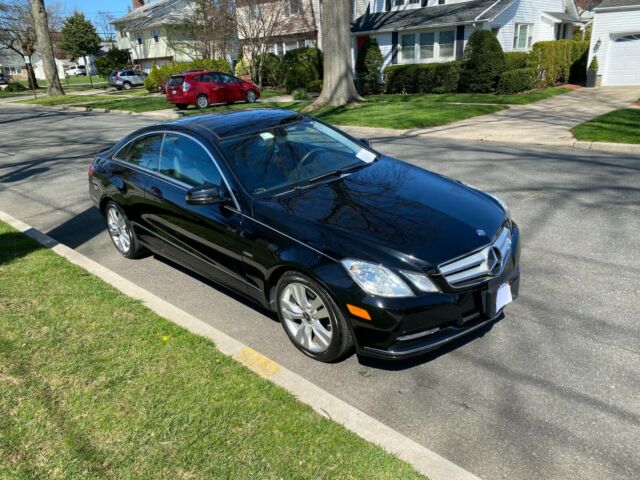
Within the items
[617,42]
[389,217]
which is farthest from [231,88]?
[389,217]

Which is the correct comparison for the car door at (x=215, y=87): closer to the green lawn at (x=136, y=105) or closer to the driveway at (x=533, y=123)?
the green lawn at (x=136, y=105)

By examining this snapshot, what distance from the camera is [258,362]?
353cm

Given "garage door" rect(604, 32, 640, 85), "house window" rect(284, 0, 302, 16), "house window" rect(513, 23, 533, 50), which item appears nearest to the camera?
"garage door" rect(604, 32, 640, 85)

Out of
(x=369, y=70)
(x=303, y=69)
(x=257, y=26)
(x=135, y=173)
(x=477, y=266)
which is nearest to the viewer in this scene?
(x=477, y=266)

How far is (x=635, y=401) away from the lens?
305 cm

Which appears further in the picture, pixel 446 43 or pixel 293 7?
pixel 293 7

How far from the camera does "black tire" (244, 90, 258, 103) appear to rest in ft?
77.2

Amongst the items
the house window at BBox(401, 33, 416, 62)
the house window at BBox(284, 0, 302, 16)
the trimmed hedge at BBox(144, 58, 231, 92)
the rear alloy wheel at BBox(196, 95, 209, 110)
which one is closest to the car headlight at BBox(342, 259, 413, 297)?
the rear alloy wheel at BBox(196, 95, 209, 110)

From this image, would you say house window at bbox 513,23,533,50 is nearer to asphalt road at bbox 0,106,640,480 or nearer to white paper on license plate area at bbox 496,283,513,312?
asphalt road at bbox 0,106,640,480

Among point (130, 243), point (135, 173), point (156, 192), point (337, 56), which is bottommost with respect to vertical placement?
point (130, 243)

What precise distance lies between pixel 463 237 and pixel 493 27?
2473 cm

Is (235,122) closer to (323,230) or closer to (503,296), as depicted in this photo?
(323,230)

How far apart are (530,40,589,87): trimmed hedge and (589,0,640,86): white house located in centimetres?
133

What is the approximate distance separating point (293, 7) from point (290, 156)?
31.9m
